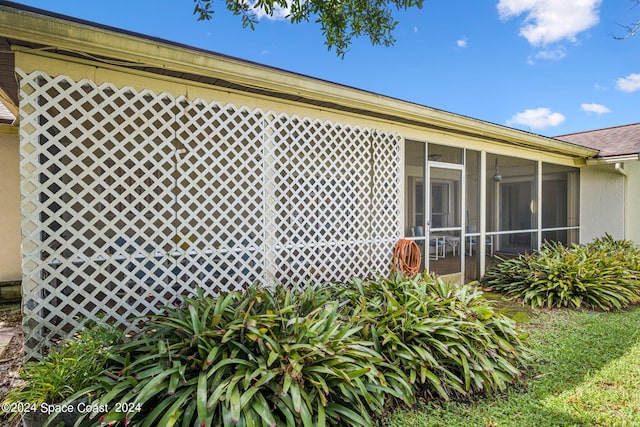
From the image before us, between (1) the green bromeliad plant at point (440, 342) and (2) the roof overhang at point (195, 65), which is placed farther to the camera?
(1) the green bromeliad plant at point (440, 342)

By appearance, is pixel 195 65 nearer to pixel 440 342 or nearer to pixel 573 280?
pixel 440 342

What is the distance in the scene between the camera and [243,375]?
2.32 metres

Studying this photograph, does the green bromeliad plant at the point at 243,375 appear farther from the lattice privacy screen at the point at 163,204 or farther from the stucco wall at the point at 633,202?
the stucco wall at the point at 633,202

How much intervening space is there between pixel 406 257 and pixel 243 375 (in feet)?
11.8

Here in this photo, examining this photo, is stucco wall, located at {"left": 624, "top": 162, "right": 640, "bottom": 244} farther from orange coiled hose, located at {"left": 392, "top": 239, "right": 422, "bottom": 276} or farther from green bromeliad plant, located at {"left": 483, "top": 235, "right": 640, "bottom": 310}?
orange coiled hose, located at {"left": 392, "top": 239, "right": 422, "bottom": 276}

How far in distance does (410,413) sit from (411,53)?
10.9m

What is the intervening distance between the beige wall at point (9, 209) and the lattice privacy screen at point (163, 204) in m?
1.53

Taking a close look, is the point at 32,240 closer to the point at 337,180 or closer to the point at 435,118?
the point at 337,180

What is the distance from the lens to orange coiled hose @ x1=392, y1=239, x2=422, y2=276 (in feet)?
17.3

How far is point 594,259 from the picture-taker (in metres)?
6.05

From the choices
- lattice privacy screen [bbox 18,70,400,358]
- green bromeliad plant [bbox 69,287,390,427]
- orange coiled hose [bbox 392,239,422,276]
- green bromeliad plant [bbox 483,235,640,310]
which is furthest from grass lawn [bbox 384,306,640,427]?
lattice privacy screen [bbox 18,70,400,358]

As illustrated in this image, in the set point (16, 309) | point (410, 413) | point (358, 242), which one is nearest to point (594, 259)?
point (358, 242)

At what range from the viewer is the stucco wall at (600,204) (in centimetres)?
869

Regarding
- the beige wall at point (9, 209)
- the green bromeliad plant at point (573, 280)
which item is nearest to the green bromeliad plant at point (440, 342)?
the green bromeliad plant at point (573, 280)
